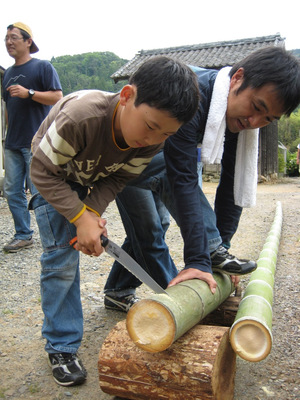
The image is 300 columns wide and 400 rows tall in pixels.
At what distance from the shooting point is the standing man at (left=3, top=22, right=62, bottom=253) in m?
4.43

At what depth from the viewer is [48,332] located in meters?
2.15

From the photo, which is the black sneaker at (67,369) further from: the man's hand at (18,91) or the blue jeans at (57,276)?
the man's hand at (18,91)

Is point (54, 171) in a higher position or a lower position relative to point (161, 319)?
higher

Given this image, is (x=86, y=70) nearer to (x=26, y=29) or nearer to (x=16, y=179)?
(x=26, y=29)

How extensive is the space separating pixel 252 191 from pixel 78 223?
1312mm

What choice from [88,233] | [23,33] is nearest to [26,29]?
[23,33]

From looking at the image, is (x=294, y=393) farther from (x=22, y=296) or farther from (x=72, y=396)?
(x=22, y=296)

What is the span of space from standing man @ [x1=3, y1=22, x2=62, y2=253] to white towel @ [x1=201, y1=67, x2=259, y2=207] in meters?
2.44

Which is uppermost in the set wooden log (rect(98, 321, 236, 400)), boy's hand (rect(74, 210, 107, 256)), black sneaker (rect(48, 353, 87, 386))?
boy's hand (rect(74, 210, 107, 256))

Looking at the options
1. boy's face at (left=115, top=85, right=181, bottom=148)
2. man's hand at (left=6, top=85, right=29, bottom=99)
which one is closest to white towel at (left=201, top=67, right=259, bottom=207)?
boy's face at (left=115, top=85, right=181, bottom=148)

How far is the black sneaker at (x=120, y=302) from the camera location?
9.62 ft

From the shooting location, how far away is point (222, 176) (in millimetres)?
2979

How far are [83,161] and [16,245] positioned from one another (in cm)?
283

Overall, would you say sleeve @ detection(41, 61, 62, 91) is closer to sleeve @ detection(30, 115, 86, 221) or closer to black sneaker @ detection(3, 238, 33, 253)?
black sneaker @ detection(3, 238, 33, 253)
